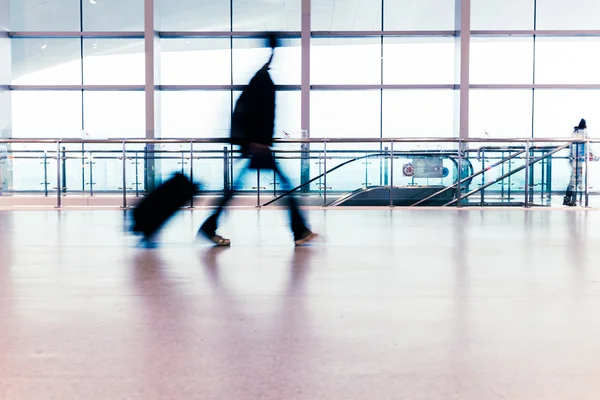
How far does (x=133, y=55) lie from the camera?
15.4 m

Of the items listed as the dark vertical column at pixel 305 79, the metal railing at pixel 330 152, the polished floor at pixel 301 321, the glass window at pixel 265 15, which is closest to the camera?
the polished floor at pixel 301 321

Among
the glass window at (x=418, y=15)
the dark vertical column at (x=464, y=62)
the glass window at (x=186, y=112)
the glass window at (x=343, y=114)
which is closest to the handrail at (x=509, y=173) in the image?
the dark vertical column at (x=464, y=62)

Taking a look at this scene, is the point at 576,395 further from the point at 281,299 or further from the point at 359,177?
the point at 359,177

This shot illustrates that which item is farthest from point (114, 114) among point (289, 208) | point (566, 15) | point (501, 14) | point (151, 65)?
point (289, 208)

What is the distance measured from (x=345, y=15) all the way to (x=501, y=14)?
13.1ft

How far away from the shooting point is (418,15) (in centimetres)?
1548

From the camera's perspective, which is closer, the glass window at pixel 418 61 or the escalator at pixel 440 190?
the escalator at pixel 440 190

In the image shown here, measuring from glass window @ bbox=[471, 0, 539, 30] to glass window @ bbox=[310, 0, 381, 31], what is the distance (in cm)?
253

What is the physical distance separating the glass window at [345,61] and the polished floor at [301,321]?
11200 millimetres

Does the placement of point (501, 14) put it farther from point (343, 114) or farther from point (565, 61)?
point (343, 114)

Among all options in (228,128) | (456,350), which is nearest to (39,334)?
(456,350)

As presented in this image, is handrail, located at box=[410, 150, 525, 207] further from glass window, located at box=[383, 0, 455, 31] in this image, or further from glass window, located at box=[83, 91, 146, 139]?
glass window, located at box=[83, 91, 146, 139]

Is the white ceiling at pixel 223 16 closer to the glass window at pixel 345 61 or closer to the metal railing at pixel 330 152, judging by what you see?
the glass window at pixel 345 61

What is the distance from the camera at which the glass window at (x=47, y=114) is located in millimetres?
15266
